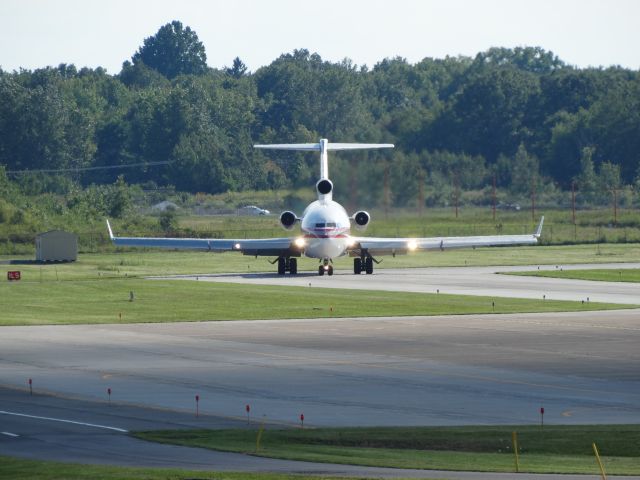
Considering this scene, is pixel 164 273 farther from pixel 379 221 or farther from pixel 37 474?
pixel 37 474

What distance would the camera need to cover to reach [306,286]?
75.9 metres

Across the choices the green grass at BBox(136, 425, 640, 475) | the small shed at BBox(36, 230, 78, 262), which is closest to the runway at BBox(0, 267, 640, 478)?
the green grass at BBox(136, 425, 640, 475)

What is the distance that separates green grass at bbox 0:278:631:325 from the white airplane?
19.6 ft

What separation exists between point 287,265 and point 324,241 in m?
5.60

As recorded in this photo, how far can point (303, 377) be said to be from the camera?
41469 millimetres

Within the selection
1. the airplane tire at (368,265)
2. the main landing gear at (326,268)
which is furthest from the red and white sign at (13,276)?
the airplane tire at (368,265)

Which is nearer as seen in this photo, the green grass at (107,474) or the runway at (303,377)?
the green grass at (107,474)

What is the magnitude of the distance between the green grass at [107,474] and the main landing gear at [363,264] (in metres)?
58.9

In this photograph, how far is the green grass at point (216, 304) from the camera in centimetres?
6153

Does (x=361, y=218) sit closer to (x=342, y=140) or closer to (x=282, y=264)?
(x=282, y=264)

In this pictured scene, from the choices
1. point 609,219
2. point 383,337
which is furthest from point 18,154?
point 383,337

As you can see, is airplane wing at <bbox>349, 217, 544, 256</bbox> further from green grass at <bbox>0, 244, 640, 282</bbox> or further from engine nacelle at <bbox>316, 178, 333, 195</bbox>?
green grass at <bbox>0, 244, 640, 282</bbox>

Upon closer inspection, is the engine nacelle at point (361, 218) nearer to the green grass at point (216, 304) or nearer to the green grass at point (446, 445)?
the green grass at point (216, 304)

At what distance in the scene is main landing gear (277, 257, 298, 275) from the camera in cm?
8444
